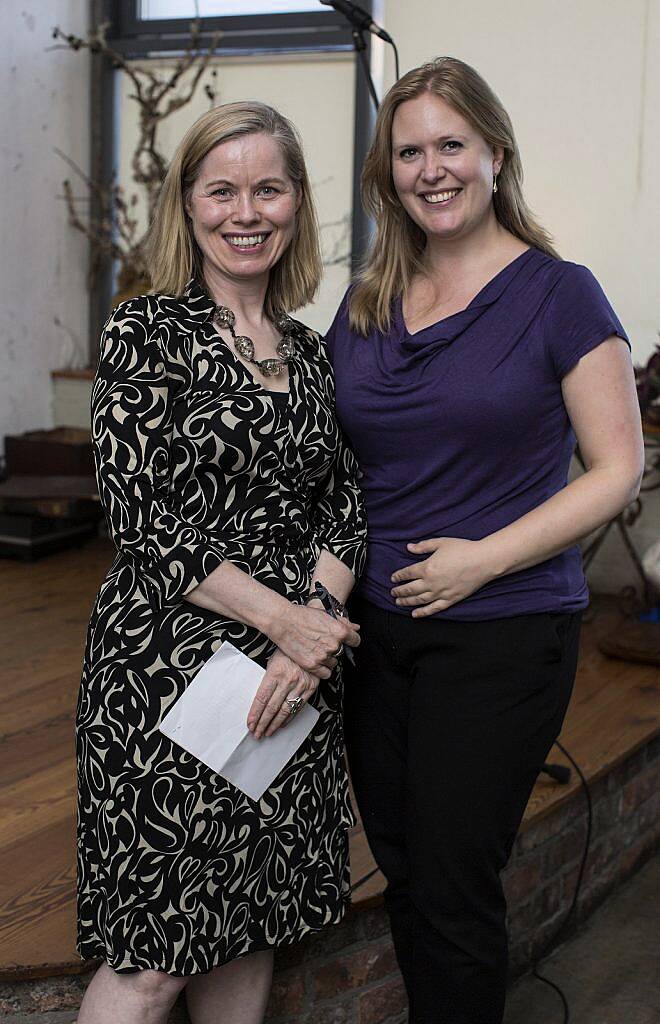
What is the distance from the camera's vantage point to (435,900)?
5.64 feet

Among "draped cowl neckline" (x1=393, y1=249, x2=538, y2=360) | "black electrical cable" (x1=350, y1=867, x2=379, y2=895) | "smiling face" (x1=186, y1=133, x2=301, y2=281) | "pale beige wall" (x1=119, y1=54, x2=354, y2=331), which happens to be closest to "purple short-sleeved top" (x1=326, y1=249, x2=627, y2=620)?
"draped cowl neckline" (x1=393, y1=249, x2=538, y2=360)

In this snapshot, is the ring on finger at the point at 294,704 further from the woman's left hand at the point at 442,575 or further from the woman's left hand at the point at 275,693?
the woman's left hand at the point at 442,575

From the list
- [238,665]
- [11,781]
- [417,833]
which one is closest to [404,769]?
[417,833]

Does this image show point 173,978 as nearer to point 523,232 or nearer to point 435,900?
point 435,900

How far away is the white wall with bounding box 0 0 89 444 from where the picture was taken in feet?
16.0

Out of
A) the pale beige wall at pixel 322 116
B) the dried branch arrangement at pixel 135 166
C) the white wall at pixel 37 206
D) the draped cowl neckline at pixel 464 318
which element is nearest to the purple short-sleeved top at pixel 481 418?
the draped cowl neckline at pixel 464 318

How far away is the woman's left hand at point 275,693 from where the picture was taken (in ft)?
5.41

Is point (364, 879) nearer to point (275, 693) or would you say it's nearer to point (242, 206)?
point (275, 693)

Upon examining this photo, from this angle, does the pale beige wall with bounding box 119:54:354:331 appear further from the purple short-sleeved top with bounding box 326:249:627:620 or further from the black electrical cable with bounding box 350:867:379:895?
the purple short-sleeved top with bounding box 326:249:627:620

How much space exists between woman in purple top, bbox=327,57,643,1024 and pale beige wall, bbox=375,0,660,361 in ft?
8.85

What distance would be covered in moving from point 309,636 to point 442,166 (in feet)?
2.21

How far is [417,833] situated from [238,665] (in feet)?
1.20

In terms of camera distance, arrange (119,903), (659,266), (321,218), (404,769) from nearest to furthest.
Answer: (119,903) < (404,769) < (659,266) < (321,218)

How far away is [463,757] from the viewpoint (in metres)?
1.68
